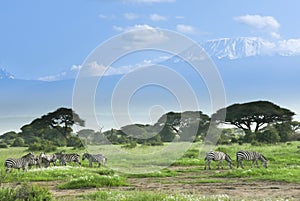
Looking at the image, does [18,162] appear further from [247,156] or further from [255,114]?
[255,114]

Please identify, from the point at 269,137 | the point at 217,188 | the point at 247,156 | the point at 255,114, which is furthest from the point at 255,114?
the point at 217,188

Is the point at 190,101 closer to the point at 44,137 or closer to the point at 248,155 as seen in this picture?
the point at 248,155

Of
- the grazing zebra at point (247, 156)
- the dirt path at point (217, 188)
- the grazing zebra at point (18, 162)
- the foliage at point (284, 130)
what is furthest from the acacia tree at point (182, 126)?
the dirt path at point (217, 188)

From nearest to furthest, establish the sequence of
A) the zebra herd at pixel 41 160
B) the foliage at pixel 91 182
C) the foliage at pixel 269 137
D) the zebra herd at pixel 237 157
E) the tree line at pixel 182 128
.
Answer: the foliage at pixel 91 182
the zebra herd at pixel 41 160
the zebra herd at pixel 237 157
the foliage at pixel 269 137
the tree line at pixel 182 128

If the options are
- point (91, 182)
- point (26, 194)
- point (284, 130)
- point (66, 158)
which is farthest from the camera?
point (284, 130)

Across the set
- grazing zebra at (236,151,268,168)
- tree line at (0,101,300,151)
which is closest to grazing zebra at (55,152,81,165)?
grazing zebra at (236,151,268,168)

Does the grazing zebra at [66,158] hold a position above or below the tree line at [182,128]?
below

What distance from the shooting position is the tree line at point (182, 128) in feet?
173

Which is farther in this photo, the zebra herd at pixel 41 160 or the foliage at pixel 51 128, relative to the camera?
the foliage at pixel 51 128

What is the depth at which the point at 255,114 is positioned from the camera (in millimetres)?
57312

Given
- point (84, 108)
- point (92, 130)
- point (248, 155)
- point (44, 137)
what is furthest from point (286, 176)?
point (44, 137)

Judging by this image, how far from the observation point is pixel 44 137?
192ft

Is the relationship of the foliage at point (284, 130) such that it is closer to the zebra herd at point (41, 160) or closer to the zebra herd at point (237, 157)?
the zebra herd at point (237, 157)

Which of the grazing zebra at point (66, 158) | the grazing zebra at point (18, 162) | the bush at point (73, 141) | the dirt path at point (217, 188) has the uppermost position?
the bush at point (73, 141)
